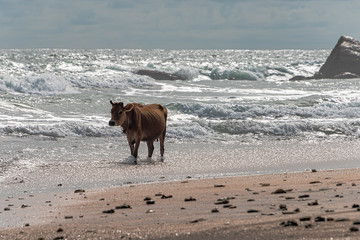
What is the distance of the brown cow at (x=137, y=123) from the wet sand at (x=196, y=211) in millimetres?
3256

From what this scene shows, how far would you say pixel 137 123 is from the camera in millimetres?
13070

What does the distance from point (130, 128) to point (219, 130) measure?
5.67 metres

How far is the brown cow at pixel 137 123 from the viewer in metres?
12.8

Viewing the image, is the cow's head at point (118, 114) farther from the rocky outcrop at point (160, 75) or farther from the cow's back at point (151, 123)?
the rocky outcrop at point (160, 75)

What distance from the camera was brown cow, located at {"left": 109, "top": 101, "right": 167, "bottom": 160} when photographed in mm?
12750

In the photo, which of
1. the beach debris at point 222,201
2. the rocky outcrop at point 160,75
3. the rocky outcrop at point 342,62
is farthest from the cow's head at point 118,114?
the rocky outcrop at point 342,62

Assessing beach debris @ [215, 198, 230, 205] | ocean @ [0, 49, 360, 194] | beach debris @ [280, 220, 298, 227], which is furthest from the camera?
ocean @ [0, 49, 360, 194]

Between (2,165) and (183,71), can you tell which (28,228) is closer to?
(2,165)

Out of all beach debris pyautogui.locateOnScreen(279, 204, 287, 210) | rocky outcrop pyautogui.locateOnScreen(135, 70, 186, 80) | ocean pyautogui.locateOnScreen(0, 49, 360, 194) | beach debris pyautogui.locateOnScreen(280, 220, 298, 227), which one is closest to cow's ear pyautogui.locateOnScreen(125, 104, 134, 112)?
ocean pyautogui.locateOnScreen(0, 49, 360, 194)

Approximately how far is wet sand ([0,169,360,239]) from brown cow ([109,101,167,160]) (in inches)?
128

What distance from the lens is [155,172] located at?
1163 cm

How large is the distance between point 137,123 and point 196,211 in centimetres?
655

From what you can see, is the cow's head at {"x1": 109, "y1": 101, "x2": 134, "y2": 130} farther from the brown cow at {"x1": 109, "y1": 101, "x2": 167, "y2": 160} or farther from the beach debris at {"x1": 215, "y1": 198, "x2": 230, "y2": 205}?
the beach debris at {"x1": 215, "y1": 198, "x2": 230, "y2": 205}

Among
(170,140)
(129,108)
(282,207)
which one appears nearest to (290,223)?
(282,207)
